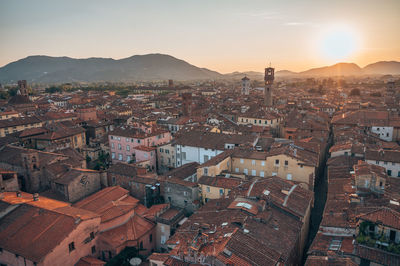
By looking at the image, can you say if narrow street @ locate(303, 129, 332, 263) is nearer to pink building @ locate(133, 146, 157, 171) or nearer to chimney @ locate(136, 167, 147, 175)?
chimney @ locate(136, 167, 147, 175)

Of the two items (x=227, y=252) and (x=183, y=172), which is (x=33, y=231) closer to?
(x=227, y=252)

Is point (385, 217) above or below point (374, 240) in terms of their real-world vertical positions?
above

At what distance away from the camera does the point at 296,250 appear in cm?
2236

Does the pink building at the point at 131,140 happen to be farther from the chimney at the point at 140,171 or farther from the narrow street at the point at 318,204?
the narrow street at the point at 318,204

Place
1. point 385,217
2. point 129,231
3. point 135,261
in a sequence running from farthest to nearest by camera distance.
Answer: point 129,231 → point 135,261 → point 385,217

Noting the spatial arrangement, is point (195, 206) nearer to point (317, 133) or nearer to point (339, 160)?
point (339, 160)

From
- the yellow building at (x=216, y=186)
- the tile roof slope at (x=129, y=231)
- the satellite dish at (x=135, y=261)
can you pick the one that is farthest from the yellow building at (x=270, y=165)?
the satellite dish at (x=135, y=261)

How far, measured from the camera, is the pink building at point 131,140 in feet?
158

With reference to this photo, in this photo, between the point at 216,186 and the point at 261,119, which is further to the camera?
the point at 261,119

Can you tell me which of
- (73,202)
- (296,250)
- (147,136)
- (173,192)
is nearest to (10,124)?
(147,136)

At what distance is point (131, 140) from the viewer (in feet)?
160

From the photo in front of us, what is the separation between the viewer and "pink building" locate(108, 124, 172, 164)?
4825 centimetres

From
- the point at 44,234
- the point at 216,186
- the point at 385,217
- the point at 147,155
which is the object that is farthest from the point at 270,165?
the point at 44,234

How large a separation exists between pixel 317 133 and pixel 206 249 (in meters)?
43.3
